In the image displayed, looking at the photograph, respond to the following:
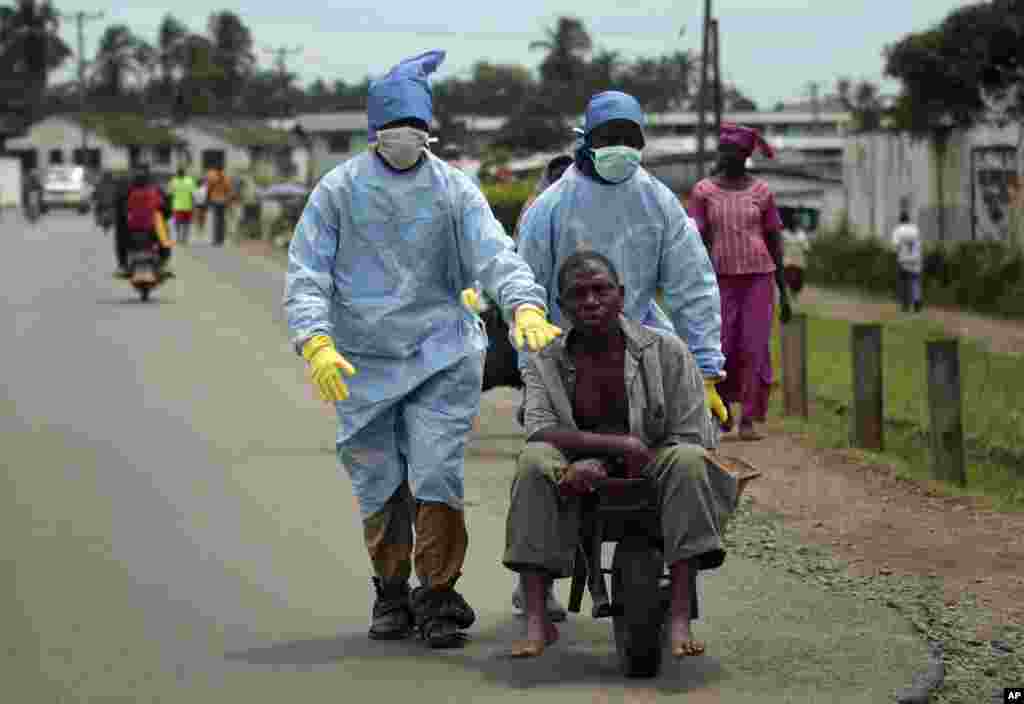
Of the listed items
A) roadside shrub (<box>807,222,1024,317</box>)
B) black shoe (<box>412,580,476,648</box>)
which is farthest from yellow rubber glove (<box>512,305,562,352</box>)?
roadside shrub (<box>807,222,1024,317</box>)

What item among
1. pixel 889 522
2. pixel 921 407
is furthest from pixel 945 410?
pixel 921 407

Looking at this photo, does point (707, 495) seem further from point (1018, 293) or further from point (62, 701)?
point (1018, 293)

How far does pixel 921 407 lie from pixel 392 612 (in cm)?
1141

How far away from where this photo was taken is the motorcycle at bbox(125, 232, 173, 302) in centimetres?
2692

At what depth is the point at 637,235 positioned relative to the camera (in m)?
8.02

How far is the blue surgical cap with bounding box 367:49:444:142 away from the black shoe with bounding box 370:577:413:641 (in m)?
1.56

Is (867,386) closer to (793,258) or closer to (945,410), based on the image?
(945,410)

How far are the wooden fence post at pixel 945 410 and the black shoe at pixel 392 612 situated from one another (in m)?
4.95

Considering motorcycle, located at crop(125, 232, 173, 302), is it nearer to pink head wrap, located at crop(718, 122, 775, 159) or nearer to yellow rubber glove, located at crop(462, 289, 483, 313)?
pink head wrap, located at crop(718, 122, 775, 159)

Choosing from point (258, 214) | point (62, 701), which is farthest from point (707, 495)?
point (258, 214)

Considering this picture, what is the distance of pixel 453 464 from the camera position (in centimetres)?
771

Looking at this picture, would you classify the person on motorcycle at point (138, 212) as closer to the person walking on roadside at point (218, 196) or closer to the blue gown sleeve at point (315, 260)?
the person walking on roadside at point (218, 196)

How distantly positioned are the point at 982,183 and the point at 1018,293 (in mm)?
4254

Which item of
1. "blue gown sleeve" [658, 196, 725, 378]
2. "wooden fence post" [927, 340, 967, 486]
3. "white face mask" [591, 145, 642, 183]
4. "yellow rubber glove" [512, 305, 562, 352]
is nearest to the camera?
"yellow rubber glove" [512, 305, 562, 352]
